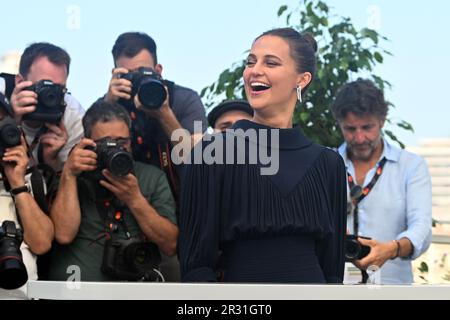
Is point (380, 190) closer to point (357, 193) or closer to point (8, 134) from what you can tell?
point (357, 193)

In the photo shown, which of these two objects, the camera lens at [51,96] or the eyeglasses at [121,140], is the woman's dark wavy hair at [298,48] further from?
Answer: the camera lens at [51,96]

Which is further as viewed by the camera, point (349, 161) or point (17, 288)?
point (349, 161)

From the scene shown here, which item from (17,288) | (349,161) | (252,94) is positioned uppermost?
(252,94)

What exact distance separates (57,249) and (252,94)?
0.88m

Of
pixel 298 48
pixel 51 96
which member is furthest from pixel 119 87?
pixel 298 48

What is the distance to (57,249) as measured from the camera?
294 centimetres

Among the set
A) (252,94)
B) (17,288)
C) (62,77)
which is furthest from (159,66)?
(17,288)

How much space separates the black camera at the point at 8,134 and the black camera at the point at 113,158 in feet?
0.77

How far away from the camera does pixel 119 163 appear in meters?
2.89

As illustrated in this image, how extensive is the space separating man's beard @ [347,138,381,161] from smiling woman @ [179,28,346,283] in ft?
2.39

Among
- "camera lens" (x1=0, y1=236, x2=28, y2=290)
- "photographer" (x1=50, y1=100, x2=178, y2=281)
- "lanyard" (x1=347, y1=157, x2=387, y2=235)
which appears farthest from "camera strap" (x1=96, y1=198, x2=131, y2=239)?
"lanyard" (x1=347, y1=157, x2=387, y2=235)

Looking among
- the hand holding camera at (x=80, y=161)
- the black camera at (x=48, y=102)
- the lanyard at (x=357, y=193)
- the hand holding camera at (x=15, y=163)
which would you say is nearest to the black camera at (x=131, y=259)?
the hand holding camera at (x=80, y=161)
